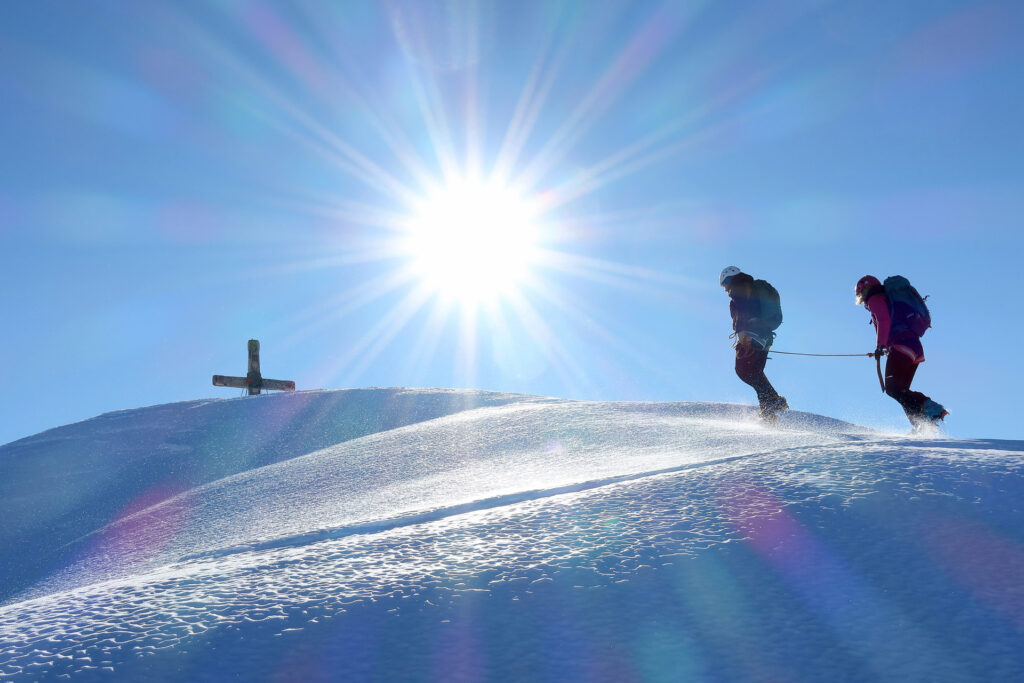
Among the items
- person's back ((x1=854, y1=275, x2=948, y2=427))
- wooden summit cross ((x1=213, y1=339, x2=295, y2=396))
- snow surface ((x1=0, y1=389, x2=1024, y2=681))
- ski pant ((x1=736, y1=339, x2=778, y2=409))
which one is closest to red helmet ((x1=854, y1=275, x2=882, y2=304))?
person's back ((x1=854, y1=275, x2=948, y2=427))

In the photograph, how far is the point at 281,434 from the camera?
7984 mm

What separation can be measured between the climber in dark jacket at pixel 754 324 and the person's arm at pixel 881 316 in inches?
42.4

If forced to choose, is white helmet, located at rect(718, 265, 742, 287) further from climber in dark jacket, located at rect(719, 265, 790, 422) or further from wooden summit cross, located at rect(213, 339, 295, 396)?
wooden summit cross, located at rect(213, 339, 295, 396)

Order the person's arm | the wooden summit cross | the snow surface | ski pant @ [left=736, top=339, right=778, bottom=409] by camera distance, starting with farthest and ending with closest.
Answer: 1. the wooden summit cross
2. ski pant @ [left=736, top=339, right=778, bottom=409]
3. the person's arm
4. the snow surface

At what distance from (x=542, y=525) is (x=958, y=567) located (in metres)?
1.25

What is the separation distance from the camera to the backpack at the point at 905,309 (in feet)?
21.2

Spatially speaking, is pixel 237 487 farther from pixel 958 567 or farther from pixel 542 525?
pixel 958 567

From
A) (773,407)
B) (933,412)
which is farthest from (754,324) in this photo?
(933,412)

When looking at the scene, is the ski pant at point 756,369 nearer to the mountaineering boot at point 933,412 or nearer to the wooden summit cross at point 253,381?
the mountaineering boot at point 933,412

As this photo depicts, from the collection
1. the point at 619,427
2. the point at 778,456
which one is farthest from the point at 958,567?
the point at 619,427

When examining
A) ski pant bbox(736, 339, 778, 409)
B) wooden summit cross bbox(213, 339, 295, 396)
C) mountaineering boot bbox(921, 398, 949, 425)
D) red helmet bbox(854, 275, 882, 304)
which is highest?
red helmet bbox(854, 275, 882, 304)

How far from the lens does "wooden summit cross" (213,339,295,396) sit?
1307 centimetres

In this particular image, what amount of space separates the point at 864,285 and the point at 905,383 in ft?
3.36

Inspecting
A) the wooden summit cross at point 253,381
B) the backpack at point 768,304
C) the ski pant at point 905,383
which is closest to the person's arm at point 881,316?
the ski pant at point 905,383
